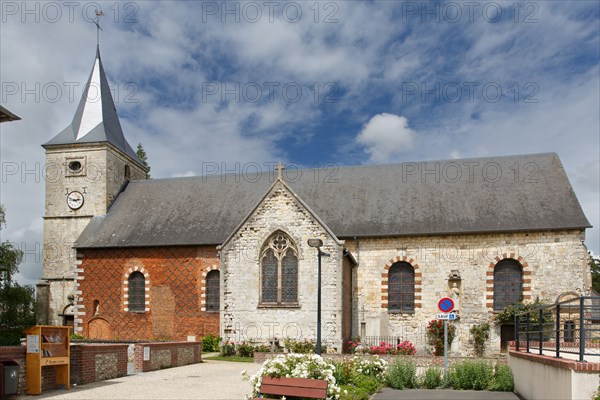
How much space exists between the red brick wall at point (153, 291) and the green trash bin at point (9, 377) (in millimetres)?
16572

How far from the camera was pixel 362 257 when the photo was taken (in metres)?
27.6

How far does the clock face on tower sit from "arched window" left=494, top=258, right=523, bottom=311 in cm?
2359

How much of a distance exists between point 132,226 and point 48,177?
7.40 m

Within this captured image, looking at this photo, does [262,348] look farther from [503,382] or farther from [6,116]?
[6,116]

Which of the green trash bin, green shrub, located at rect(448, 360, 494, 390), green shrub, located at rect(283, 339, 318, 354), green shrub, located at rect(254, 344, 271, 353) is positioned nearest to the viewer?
the green trash bin

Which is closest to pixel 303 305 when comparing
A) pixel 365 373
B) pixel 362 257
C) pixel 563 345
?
pixel 362 257

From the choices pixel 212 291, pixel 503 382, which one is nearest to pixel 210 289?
pixel 212 291

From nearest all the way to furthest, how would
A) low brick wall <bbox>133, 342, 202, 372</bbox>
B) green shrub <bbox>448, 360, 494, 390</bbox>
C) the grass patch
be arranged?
green shrub <bbox>448, 360, 494, 390</bbox> → low brick wall <bbox>133, 342, 202, 372</bbox> → the grass patch

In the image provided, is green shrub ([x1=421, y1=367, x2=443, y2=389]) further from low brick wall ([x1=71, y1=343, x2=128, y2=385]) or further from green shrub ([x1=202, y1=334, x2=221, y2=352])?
green shrub ([x1=202, y1=334, x2=221, y2=352])

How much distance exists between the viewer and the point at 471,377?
15.2 metres

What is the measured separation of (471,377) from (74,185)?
27.1 metres

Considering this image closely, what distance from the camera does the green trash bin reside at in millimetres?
12406

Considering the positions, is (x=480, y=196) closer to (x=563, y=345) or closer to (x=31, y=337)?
(x=563, y=345)

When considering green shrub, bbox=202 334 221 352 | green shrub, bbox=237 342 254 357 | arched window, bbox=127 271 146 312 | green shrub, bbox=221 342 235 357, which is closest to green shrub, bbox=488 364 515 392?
green shrub, bbox=237 342 254 357
